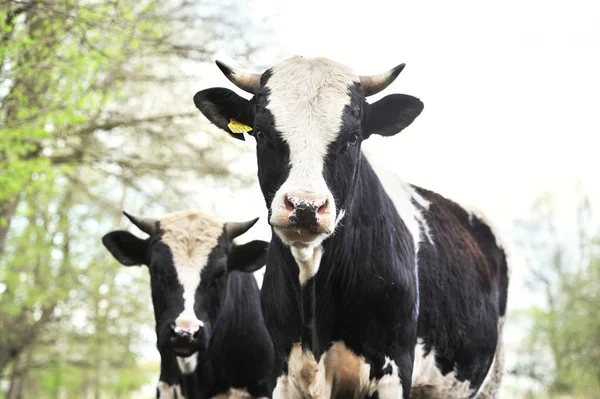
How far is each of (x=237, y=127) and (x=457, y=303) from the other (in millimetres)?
2323

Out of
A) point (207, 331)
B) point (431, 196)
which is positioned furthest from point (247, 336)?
point (431, 196)

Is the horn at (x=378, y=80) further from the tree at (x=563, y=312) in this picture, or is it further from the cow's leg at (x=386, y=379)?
the tree at (x=563, y=312)

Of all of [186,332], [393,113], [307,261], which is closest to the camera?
[307,261]

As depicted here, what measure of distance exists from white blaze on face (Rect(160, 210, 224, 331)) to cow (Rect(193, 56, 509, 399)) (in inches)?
74.0

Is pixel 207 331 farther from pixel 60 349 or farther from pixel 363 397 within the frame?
pixel 60 349

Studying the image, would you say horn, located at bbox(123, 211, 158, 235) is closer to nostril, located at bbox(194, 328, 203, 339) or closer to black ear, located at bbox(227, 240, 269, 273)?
black ear, located at bbox(227, 240, 269, 273)

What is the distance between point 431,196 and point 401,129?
204cm

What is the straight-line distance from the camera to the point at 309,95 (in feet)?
Answer: 16.0

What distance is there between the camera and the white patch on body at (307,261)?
489cm

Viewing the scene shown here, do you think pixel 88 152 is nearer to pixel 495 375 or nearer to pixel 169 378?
pixel 169 378

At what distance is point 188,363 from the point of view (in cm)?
789

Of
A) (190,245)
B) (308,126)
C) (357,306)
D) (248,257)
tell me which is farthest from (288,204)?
(248,257)

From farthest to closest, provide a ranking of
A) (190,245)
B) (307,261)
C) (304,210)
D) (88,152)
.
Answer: (88,152) → (190,245) → (307,261) → (304,210)

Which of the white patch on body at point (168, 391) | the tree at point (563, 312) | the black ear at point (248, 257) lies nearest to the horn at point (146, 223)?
the black ear at point (248, 257)
